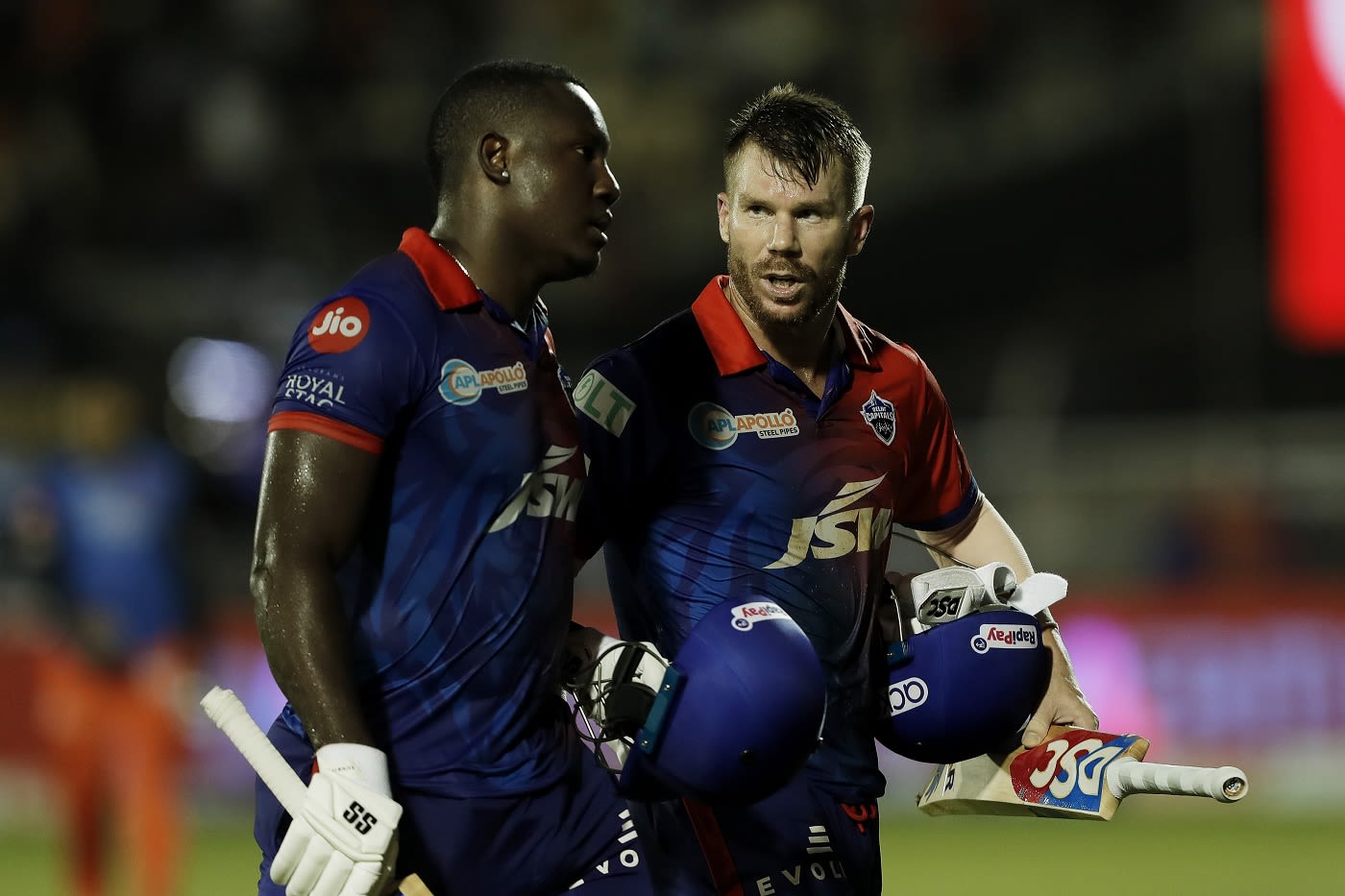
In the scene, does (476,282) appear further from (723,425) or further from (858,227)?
(858,227)

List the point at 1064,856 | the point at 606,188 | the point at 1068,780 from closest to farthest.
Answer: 1. the point at 606,188
2. the point at 1068,780
3. the point at 1064,856

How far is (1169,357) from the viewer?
15.3 meters

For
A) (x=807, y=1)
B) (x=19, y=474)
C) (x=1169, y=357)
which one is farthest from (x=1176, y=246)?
(x=19, y=474)

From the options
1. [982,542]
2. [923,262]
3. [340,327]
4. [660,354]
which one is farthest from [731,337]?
[923,262]

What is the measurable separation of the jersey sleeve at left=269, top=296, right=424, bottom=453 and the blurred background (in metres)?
6.98

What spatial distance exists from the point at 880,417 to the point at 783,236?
1.80ft

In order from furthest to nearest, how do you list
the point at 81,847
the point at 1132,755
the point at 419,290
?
the point at 81,847 < the point at 1132,755 < the point at 419,290

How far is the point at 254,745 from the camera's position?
3.31 metres

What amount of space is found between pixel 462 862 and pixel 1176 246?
13456mm

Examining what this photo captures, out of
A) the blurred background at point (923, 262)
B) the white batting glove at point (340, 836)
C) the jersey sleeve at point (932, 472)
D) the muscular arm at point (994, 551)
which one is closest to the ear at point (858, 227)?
the jersey sleeve at point (932, 472)

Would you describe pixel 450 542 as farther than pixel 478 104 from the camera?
No

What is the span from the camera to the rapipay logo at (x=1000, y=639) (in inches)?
166

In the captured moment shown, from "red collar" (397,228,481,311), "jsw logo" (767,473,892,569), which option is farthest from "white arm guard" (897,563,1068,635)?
"red collar" (397,228,481,311)

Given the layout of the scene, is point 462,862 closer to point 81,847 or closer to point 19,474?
point 81,847
